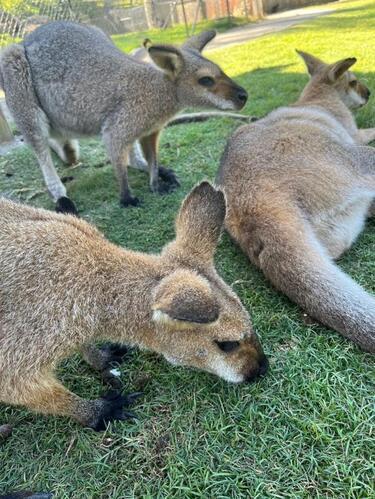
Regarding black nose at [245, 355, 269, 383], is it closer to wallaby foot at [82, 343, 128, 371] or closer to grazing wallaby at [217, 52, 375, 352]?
grazing wallaby at [217, 52, 375, 352]

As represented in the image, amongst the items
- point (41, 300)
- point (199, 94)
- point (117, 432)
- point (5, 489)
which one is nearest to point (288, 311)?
point (117, 432)

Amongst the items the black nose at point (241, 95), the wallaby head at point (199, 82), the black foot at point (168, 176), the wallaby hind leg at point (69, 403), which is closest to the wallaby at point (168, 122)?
the black foot at point (168, 176)

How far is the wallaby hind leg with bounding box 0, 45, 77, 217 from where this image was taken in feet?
14.3

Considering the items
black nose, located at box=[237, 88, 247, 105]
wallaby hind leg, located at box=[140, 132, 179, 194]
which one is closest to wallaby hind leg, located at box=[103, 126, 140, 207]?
wallaby hind leg, located at box=[140, 132, 179, 194]

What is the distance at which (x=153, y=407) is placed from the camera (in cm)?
230

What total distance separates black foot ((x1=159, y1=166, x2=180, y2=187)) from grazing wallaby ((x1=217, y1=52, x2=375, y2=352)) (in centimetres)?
116

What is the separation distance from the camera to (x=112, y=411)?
2256mm

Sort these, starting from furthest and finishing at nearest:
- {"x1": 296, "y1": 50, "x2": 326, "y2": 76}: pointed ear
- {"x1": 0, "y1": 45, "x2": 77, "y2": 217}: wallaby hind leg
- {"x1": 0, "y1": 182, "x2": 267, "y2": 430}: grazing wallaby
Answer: {"x1": 296, "y1": 50, "x2": 326, "y2": 76}: pointed ear
{"x1": 0, "y1": 45, "x2": 77, "y2": 217}: wallaby hind leg
{"x1": 0, "y1": 182, "x2": 267, "y2": 430}: grazing wallaby

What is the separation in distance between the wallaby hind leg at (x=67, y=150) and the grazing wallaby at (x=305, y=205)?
101 inches

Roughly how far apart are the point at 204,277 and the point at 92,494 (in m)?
1.05

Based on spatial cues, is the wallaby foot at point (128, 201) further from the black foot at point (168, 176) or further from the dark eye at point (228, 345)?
the dark eye at point (228, 345)

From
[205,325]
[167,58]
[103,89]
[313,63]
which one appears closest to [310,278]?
[205,325]

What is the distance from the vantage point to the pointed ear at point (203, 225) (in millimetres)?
2275

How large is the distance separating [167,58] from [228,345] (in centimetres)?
299
